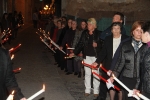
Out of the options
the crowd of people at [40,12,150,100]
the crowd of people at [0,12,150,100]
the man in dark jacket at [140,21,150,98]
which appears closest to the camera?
the crowd of people at [0,12,150,100]

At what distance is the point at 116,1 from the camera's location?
624 inches

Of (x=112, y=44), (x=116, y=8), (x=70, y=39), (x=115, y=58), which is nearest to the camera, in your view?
(x=115, y=58)

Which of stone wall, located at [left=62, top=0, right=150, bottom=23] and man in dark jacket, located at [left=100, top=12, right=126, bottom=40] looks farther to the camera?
stone wall, located at [left=62, top=0, right=150, bottom=23]

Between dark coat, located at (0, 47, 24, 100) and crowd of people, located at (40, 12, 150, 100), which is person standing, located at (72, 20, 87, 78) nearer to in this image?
crowd of people, located at (40, 12, 150, 100)

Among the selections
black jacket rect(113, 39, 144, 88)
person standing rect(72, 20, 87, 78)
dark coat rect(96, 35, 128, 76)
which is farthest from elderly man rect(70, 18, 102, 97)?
black jacket rect(113, 39, 144, 88)

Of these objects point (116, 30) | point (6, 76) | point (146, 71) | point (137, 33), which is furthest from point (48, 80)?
point (6, 76)

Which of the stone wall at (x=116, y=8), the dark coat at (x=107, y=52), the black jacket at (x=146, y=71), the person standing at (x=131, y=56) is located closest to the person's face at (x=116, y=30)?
the dark coat at (x=107, y=52)

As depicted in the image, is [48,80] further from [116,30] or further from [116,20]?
[116,30]

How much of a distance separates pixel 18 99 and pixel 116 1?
12688 millimetres

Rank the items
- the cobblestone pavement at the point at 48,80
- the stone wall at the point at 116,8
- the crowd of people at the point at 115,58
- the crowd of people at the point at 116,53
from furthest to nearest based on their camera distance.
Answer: the stone wall at the point at 116,8
the cobblestone pavement at the point at 48,80
the crowd of people at the point at 116,53
the crowd of people at the point at 115,58

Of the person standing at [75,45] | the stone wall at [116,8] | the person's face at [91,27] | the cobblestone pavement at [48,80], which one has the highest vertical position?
the stone wall at [116,8]

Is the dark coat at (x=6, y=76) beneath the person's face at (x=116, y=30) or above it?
beneath

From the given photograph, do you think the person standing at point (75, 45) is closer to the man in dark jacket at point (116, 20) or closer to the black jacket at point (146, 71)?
the man in dark jacket at point (116, 20)

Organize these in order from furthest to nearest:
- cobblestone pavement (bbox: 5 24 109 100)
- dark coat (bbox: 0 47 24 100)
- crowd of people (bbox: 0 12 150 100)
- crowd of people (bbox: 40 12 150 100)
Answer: cobblestone pavement (bbox: 5 24 109 100), crowd of people (bbox: 40 12 150 100), crowd of people (bbox: 0 12 150 100), dark coat (bbox: 0 47 24 100)
